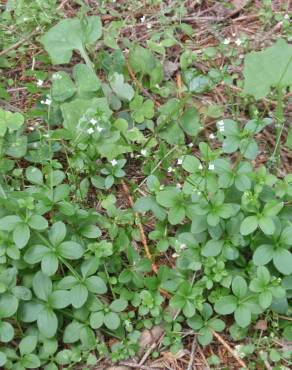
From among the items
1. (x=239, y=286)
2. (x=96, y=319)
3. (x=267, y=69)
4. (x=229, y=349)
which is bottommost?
(x=229, y=349)

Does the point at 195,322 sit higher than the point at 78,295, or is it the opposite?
the point at 78,295

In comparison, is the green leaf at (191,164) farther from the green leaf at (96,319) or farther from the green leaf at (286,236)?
the green leaf at (96,319)

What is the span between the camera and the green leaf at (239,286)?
7.23 feet

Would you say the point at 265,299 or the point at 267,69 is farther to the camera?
the point at 267,69

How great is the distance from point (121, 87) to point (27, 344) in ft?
4.37

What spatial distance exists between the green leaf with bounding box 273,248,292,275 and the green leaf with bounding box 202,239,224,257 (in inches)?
8.7

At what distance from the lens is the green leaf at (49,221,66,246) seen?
2264 mm

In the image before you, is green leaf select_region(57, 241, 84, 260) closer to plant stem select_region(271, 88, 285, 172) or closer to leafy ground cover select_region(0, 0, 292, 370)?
leafy ground cover select_region(0, 0, 292, 370)

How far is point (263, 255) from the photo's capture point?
2217 mm

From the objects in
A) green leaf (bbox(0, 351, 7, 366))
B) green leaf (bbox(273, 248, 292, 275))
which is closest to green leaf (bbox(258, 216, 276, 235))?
green leaf (bbox(273, 248, 292, 275))

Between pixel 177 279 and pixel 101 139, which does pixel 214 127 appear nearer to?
pixel 101 139

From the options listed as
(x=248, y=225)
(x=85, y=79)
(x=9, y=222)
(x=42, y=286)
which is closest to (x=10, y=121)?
(x=85, y=79)

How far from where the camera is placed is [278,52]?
107 inches

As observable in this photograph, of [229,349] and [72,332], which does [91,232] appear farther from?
[229,349]
